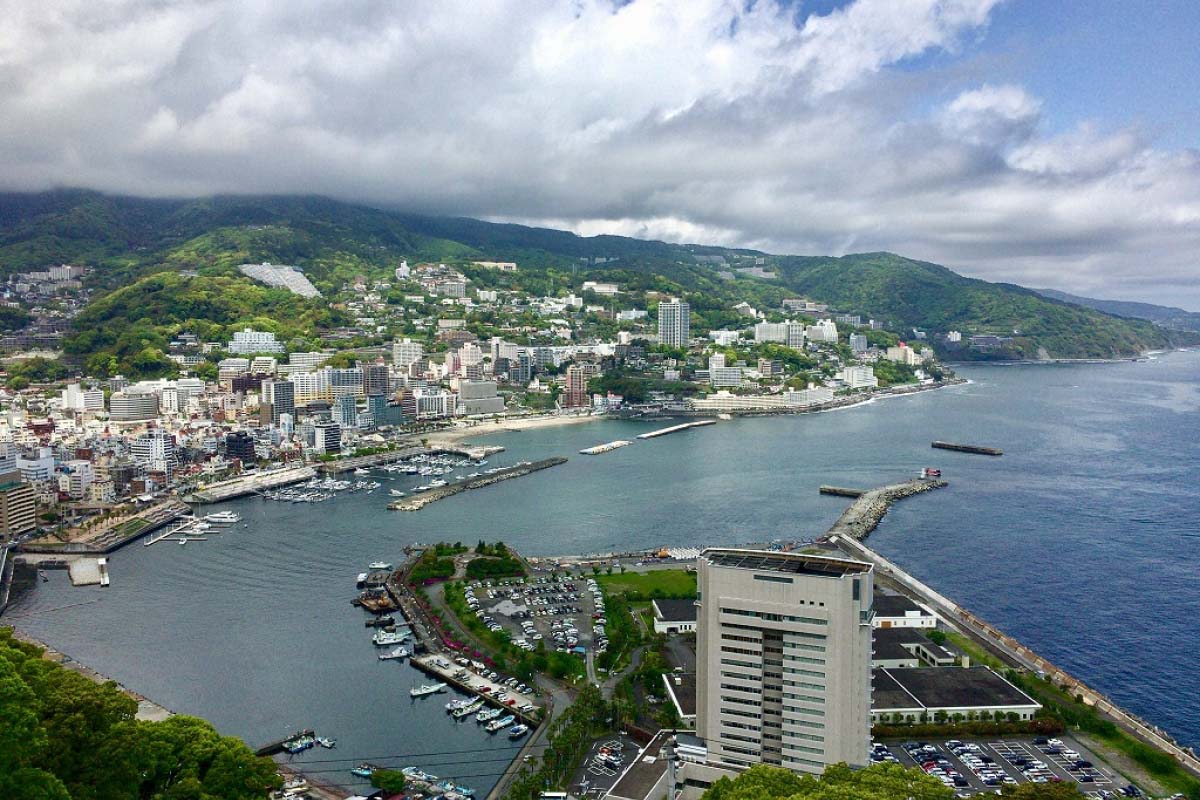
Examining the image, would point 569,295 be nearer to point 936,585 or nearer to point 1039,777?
point 936,585

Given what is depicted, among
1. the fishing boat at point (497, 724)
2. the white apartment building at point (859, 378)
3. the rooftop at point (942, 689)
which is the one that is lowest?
the fishing boat at point (497, 724)

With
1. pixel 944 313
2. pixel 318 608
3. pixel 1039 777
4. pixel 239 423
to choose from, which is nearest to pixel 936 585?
pixel 1039 777

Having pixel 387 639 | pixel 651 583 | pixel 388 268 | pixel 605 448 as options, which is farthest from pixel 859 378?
pixel 387 639

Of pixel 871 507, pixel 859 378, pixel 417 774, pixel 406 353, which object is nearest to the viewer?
pixel 417 774

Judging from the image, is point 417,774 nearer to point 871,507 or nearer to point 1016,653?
point 1016,653

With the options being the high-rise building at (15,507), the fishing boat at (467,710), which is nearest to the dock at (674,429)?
the high-rise building at (15,507)

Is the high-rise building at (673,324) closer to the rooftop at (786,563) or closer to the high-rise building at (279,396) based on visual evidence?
the high-rise building at (279,396)
